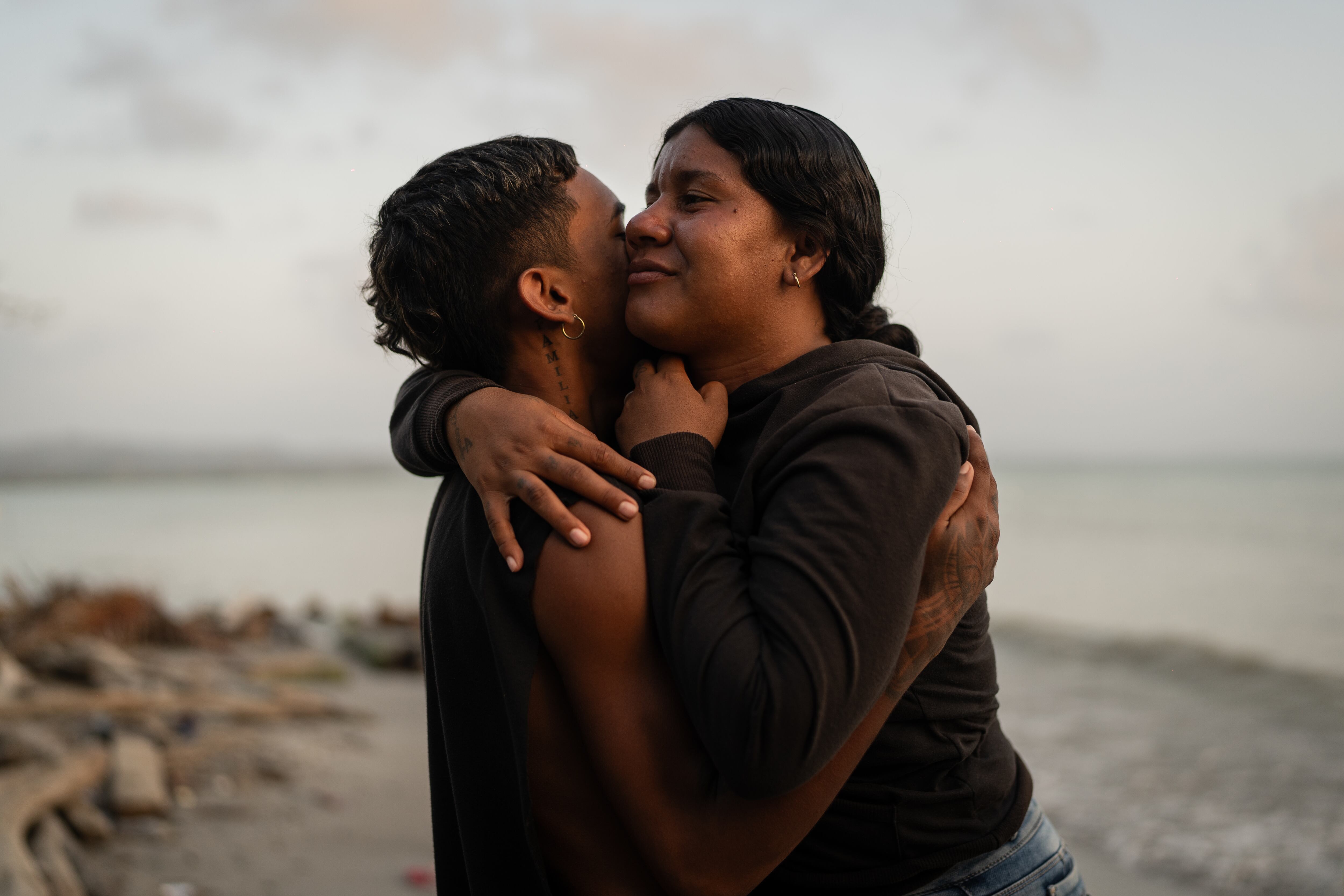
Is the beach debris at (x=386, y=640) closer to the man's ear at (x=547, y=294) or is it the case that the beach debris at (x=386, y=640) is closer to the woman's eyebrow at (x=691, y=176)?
the man's ear at (x=547, y=294)

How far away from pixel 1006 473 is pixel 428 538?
64216 mm

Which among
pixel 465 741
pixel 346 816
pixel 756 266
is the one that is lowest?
pixel 346 816

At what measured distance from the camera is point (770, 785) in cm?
144

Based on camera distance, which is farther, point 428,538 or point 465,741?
point 428,538

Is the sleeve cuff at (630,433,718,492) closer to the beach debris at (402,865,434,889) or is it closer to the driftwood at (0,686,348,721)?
the beach debris at (402,865,434,889)

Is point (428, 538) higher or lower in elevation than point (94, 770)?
higher

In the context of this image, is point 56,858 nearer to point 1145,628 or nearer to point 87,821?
point 87,821

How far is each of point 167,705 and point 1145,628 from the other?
1354cm

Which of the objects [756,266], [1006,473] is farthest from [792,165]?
[1006,473]

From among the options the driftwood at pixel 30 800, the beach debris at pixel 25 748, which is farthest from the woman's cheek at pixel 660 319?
the beach debris at pixel 25 748

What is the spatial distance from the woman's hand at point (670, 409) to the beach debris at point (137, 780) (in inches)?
184

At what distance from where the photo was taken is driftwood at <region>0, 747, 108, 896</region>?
391 cm

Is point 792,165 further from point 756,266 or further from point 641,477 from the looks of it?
point 641,477

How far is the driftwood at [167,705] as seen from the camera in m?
6.73
